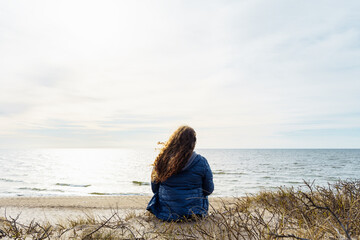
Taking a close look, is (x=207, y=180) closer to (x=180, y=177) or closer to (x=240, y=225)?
(x=180, y=177)

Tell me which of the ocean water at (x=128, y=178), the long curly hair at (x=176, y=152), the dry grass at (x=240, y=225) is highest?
the long curly hair at (x=176, y=152)

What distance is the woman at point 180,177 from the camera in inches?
180

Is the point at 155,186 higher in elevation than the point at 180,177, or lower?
lower

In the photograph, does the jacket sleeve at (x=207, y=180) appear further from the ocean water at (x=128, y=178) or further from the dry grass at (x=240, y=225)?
the ocean water at (x=128, y=178)

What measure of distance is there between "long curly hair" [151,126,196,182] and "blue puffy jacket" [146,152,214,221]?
0.15 metres

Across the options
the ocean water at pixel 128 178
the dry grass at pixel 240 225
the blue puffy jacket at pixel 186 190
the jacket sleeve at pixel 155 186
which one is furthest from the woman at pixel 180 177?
the ocean water at pixel 128 178

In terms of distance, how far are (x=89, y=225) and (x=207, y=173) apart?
2.14m

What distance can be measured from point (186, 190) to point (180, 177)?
27 cm

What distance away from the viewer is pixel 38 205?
1065cm

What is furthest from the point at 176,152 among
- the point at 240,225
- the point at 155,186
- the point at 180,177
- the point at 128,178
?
the point at 128,178

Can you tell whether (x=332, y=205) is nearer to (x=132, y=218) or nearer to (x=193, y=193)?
(x=193, y=193)

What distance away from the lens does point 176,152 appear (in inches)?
179

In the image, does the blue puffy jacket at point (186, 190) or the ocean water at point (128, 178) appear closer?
the blue puffy jacket at point (186, 190)

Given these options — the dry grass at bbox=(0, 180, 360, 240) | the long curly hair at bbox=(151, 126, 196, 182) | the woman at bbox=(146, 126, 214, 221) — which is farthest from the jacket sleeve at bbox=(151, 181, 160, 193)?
the dry grass at bbox=(0, 180, 360, 240)
